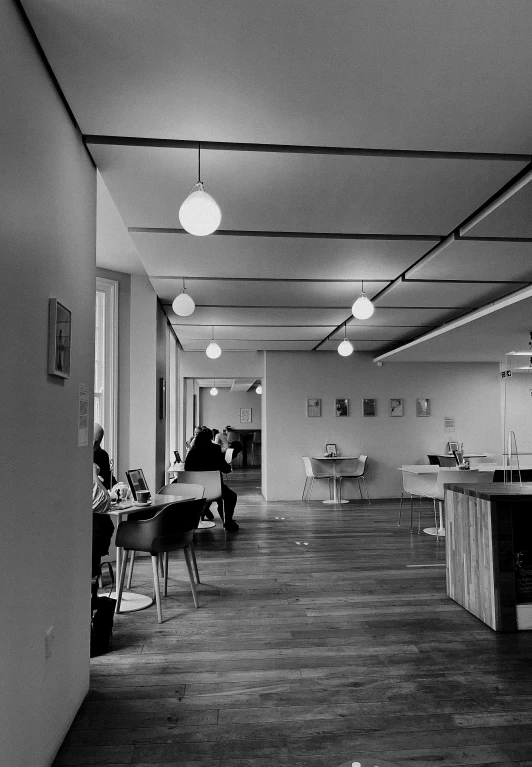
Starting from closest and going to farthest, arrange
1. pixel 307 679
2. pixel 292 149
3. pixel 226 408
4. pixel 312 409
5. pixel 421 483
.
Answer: pixel 292 149
pixel 307 679
pixel 421 483
pixel 312 409
pixel 226 408

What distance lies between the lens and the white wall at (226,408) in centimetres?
1959

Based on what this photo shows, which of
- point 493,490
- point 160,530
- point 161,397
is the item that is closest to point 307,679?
point 160,530

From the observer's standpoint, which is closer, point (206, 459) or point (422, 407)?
point (206, 459)

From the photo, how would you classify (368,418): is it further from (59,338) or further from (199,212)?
(59,338)

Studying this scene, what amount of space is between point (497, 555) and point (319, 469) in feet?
21.5

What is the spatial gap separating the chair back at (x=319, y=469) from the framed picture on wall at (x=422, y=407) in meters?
2.16

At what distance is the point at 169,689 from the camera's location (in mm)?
3102

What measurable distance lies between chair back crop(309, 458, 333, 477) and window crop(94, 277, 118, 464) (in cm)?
509

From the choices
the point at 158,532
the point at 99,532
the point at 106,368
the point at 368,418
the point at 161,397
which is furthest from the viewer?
the point at 368,418

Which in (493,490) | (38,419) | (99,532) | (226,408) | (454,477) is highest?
(226,408)

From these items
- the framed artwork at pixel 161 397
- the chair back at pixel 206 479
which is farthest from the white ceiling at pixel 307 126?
the chair back at pixel 206 479

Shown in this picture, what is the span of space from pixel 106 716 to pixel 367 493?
339 inches

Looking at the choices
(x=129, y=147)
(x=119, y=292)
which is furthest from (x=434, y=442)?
(x=129, y=147)

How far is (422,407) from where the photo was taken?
1125 centimetres
